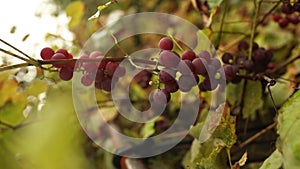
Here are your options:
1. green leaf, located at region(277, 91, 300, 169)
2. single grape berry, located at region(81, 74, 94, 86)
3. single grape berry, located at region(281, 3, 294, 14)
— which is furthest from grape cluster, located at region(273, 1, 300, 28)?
single grape berry, located at region(81, 74, 94, 86)

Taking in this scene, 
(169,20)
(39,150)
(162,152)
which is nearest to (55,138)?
(39,150)

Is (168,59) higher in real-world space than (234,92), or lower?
higher

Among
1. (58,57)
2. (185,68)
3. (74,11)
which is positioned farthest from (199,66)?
(74,11)

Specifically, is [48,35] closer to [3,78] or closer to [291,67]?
[3,78]

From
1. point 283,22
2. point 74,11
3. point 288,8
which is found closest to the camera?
point 288,8

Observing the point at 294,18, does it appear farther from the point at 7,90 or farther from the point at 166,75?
the point at 7,90

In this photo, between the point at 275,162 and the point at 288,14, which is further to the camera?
the point at 288,14
